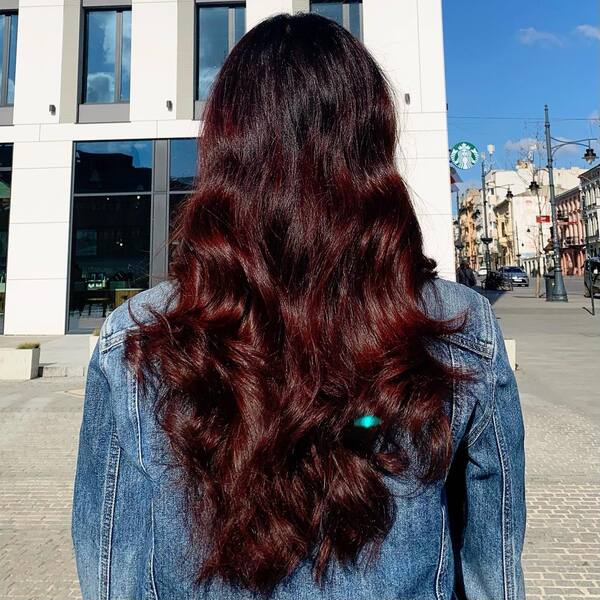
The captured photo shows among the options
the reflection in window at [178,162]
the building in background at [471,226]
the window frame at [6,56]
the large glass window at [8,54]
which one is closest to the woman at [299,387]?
the reflection in window at [178,162]

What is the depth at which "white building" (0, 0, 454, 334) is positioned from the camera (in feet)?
46.6

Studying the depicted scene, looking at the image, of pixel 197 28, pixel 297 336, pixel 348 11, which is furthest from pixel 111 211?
pixel 297 336

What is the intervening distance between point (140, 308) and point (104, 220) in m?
14.8

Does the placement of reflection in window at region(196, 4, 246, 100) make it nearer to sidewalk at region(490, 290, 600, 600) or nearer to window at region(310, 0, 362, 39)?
window at region(310, 0, 362, 39)

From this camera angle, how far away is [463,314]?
41.3 inches

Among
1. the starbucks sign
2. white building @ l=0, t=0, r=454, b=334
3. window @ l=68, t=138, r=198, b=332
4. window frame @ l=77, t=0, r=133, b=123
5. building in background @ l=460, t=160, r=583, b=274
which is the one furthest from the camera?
building in background @ l=460, t=160, r=583, b=274

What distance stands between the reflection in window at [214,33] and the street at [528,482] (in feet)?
33.7

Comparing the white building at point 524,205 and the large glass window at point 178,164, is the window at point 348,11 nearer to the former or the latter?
the large glass window at point 178,164

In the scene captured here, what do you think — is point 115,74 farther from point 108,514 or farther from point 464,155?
point 108,514

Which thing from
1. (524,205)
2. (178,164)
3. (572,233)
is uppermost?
(524,205)

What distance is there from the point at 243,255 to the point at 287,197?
0.50ft

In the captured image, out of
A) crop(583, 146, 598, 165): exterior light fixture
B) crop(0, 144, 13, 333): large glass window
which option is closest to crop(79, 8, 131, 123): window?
crop(0, 144, 13, 333): large glass window

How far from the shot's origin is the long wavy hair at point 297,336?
92 centimetres

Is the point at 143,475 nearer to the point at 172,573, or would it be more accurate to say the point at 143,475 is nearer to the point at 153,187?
the point at 172,573
